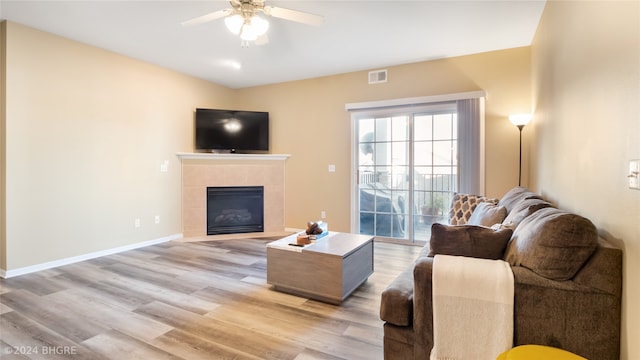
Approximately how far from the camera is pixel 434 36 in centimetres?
360

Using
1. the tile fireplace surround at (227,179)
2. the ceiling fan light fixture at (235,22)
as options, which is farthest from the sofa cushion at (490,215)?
the tile fireplace surround at (227,179)

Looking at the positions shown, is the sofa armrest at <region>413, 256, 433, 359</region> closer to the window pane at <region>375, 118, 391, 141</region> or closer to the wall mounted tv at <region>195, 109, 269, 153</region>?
the window pane at <region>375, 118, 391, 141</region>

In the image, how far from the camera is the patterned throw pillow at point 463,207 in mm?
3414

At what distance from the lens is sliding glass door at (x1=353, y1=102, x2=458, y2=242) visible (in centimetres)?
445

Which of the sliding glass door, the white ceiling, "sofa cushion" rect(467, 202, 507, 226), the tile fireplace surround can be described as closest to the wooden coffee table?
"sofa cushion" rect(467, 202, 507, 226)

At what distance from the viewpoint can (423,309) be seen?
1.54m

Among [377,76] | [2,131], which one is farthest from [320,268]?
[2,131]

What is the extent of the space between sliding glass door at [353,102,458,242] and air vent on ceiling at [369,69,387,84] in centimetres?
48

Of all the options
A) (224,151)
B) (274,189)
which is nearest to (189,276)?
(274,189)

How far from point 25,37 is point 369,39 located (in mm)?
3869

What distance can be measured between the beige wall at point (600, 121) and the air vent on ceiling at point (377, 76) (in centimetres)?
228

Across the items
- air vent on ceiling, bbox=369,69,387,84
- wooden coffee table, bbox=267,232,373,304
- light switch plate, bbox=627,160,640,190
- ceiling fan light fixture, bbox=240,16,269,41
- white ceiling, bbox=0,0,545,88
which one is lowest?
wooden coffee table, bbox=267,232,373,304

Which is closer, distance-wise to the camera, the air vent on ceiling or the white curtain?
the white curtain

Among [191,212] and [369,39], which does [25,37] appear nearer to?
[191,212]
